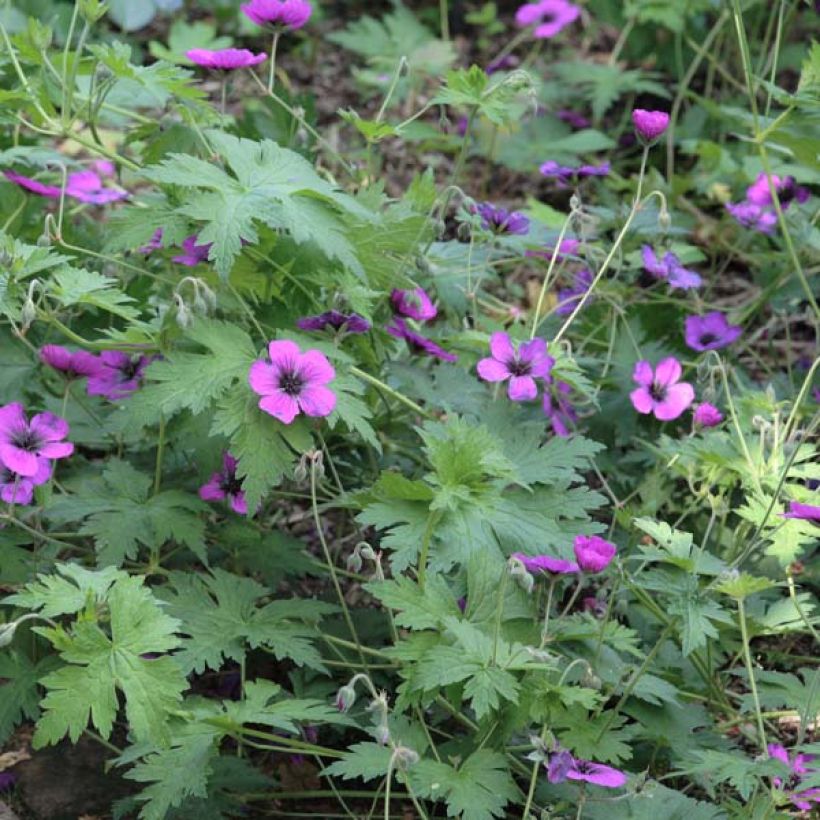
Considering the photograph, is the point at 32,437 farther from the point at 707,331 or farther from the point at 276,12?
the point at 707,331

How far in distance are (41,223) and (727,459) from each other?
1.50 meters

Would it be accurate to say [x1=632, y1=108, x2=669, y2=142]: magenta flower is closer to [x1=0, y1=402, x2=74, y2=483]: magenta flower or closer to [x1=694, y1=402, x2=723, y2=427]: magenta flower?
[x1=694, y1=402, x2=723, y2=427]: magenta flower

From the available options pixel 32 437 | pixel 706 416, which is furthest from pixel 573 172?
pixel 32 437

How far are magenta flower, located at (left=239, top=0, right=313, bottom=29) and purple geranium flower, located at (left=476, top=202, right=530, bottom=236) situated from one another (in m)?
0.50

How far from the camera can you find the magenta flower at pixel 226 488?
7.96 ft

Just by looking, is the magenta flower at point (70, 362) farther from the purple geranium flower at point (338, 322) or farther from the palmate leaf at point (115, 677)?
the palmate leaf at point (115, 677)

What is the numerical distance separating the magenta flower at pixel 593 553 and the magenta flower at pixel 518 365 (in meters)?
0.33

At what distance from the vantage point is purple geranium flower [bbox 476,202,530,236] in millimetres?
2758

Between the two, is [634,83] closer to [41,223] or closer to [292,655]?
[41,223]

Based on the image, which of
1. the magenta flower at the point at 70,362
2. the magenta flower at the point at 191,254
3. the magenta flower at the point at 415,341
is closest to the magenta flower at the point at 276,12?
the magenta flower at the point at 191,254

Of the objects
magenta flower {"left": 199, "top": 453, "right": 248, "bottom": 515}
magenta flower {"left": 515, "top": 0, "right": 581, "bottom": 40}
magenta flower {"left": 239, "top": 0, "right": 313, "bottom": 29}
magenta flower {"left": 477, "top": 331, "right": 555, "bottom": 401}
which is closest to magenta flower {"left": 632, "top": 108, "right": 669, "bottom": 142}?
magenta flower {"left": 477, "top": 331, "right": 555, "bottom": 401}

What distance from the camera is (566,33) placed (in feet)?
17.5

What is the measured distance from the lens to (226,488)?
2.44 meters

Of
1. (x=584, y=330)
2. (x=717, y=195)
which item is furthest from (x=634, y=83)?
(x=584, y=330)
